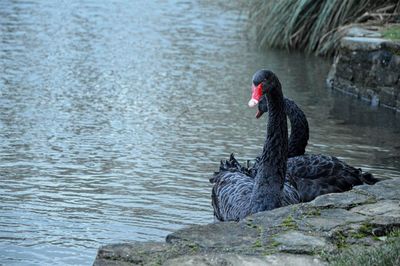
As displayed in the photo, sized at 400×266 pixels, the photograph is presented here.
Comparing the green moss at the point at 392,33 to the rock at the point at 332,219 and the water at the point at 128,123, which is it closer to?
the water at the point at 128,123

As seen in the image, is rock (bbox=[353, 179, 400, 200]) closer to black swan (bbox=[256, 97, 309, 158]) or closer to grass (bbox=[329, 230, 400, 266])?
grass (bbox=[329, 230, 400, 266])

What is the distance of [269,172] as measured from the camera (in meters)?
5.72

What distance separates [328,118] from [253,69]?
7.62 ft

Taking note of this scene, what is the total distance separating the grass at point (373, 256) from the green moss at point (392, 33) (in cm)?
741

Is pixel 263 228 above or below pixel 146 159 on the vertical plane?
above

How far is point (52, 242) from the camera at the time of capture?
6.21 m

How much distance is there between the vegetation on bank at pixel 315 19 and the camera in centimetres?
1293

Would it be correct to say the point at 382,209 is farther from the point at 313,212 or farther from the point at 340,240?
the point at 340,240

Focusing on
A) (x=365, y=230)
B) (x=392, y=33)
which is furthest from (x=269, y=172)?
(x=392, y=33)

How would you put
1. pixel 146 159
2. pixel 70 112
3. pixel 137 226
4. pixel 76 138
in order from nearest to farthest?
1. pixel 137 226
2. pixel 146 159
3. pixel 76 138
4. pixel 70 112

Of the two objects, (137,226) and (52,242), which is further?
(137,226)

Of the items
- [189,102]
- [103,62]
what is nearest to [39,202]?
[189,102]

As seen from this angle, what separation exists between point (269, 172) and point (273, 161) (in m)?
0.08

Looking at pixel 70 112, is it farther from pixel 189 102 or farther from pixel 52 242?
pixel 52 242
